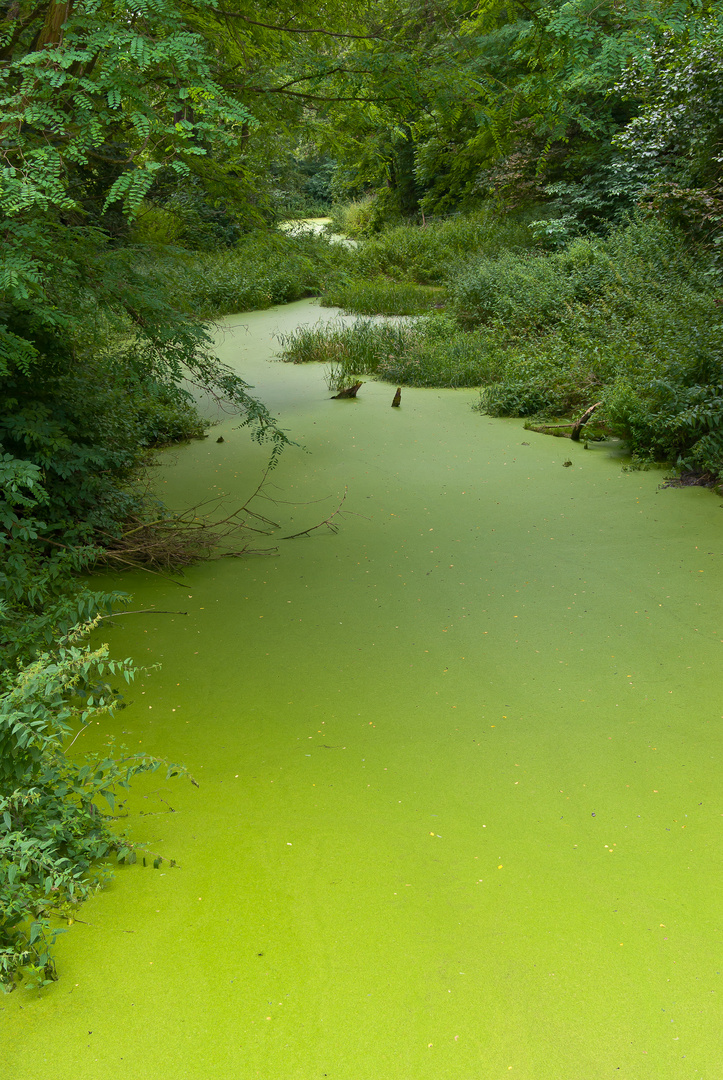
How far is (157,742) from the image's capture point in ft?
7.08

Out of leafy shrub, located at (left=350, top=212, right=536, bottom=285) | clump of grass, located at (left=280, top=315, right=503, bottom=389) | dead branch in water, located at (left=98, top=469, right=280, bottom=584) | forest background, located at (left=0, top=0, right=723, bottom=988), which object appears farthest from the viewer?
leafy shrub, located at (left=350, top=212, right=536, bottom=285)

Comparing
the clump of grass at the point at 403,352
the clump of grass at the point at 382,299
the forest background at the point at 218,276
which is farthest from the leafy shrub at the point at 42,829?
the clump of grass at the point at 382,299

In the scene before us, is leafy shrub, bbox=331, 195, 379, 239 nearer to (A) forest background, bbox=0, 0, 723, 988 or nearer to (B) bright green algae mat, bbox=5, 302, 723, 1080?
(A) forest background, bbox=0, 0, 723, 988

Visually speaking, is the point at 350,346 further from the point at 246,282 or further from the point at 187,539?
the point at 187,539

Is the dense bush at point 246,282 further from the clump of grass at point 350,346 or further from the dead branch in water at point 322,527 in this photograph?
the dead branch in water at point 322,527

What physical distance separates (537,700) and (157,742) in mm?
1110

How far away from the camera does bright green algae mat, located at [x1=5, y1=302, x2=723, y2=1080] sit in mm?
1330

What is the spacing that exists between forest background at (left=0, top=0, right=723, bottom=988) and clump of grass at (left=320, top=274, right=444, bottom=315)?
0.04m

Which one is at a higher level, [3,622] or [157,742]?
[3,622]

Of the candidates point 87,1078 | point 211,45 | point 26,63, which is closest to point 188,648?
point 87,1078

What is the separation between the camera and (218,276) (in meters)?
8.84

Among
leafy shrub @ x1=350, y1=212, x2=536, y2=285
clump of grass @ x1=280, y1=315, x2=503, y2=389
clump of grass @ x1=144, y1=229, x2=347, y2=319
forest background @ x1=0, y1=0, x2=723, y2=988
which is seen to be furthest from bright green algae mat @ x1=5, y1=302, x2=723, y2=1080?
leafy shrub @ x1=350, y1=212, x2=536, y2=285

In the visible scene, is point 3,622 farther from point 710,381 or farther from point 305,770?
point 710,381

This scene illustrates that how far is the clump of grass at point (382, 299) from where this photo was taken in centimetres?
850
